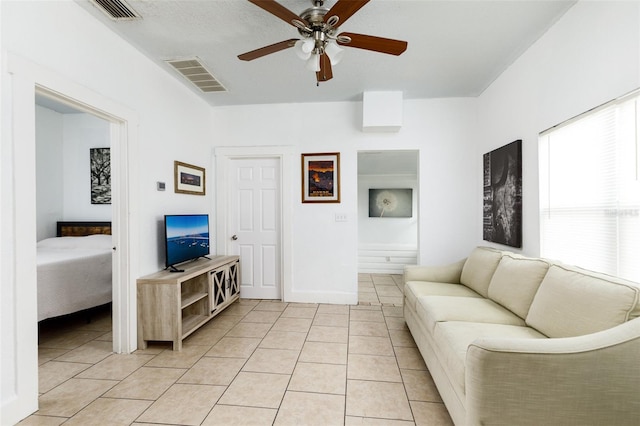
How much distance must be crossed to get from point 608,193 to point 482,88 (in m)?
2.12

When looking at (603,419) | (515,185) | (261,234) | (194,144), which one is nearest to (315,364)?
(603,419)

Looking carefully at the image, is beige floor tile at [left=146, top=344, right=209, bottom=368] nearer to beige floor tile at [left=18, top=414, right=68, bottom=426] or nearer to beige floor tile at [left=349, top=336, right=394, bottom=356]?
beige floor tile at [left=18, top=414, right=68, bottom=426]

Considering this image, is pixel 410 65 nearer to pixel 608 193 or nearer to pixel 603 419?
pixel 608 193

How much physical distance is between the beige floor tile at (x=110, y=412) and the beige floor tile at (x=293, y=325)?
1.36 meters

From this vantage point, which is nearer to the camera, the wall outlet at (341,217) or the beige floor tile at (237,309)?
the beige floor tile at (237,309)

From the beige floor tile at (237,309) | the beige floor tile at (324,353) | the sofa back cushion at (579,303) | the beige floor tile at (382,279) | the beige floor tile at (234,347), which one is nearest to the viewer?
the sofa back cushion at (579,303)

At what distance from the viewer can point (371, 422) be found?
1.62 m

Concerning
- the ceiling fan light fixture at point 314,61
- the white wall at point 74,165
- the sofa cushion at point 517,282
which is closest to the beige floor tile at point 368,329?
the sofa cushion at point 517,282

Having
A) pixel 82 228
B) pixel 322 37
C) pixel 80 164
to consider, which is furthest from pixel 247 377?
pixel 80 164

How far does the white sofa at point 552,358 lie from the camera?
3.84ft

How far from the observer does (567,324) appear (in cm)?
148

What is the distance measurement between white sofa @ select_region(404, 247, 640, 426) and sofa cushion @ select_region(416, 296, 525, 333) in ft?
0.12

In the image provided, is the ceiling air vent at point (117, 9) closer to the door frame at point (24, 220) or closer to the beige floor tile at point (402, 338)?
the door frame at point (24, 220)

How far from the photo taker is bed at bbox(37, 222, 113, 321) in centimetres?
260
